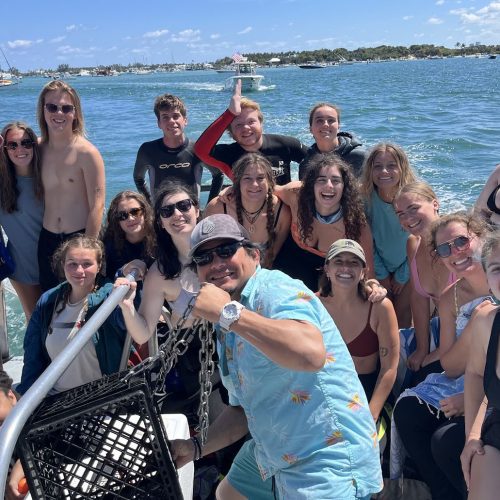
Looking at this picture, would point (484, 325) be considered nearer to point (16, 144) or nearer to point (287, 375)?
point (287, 375)

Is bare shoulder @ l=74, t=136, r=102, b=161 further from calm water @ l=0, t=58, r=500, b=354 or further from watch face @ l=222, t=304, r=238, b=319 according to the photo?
calm water @ l=0, t=58, r=500, b=354

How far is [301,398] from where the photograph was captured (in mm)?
1630

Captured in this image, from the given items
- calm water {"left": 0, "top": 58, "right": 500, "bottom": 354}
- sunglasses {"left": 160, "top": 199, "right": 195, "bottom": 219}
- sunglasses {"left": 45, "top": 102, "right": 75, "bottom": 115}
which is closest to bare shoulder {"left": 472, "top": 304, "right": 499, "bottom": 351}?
sunglasses {"left": 160, "top": 199, "right": 195, "bottom": 219}

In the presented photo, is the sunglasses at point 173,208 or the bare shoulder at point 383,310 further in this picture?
the sunglasses at point 173,208

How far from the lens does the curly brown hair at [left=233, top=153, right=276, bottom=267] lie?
3408 millimetres

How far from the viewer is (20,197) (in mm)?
3752

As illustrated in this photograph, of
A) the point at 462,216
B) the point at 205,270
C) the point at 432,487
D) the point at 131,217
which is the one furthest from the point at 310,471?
the point at 131,217

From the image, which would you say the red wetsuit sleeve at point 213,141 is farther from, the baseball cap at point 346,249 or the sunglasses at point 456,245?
the sunglasses at point 456,245

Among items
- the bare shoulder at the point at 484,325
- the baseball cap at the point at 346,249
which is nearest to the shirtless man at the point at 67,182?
the baseball cap at the point at 346,249

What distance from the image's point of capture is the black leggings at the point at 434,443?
232 centimetres

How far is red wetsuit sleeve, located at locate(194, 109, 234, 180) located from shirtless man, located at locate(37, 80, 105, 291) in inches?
39.3

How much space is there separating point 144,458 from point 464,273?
73.6 inches

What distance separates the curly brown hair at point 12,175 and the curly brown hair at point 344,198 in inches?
73.0

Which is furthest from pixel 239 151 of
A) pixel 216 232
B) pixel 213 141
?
pixel 216 232
